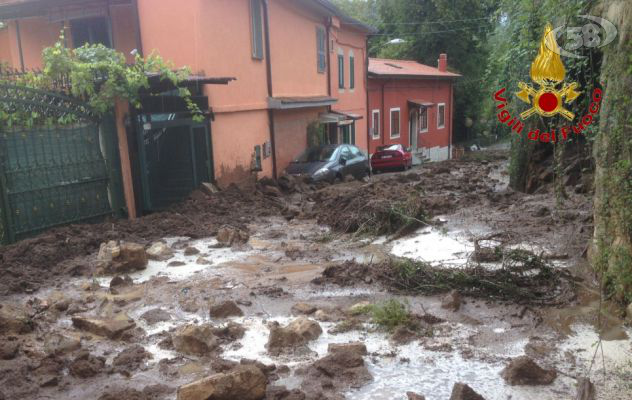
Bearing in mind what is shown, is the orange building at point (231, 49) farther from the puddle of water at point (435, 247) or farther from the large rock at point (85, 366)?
the large rock at point (85, 366)

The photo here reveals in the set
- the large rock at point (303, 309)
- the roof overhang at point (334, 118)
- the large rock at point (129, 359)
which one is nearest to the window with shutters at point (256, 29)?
the roof overhang at point (334, 118)

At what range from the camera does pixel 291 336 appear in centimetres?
538

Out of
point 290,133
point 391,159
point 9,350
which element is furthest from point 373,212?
point 391,159

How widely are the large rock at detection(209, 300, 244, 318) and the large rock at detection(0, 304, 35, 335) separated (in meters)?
1.83

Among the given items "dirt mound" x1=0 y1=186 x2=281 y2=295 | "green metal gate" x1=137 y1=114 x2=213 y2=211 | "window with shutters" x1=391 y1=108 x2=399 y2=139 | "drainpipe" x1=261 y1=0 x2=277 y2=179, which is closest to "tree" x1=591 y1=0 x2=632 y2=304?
"dirt mound" x1=0 y1=186 x2=281 y2=295

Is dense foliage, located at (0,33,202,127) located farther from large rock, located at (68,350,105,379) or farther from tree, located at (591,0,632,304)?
tree, located at (591,0,632,304)

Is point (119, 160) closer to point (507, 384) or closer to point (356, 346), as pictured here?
point (356, 346)

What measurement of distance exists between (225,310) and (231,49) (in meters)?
9.46

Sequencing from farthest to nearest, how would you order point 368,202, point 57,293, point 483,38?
point 483,38, point 368,202, point 57,293

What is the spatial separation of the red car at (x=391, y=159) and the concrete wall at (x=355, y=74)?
4.41ft

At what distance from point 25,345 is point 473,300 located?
4.68 m

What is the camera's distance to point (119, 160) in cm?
1127

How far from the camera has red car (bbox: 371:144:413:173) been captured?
24109 mm

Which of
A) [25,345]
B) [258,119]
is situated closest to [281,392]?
[25,345]
